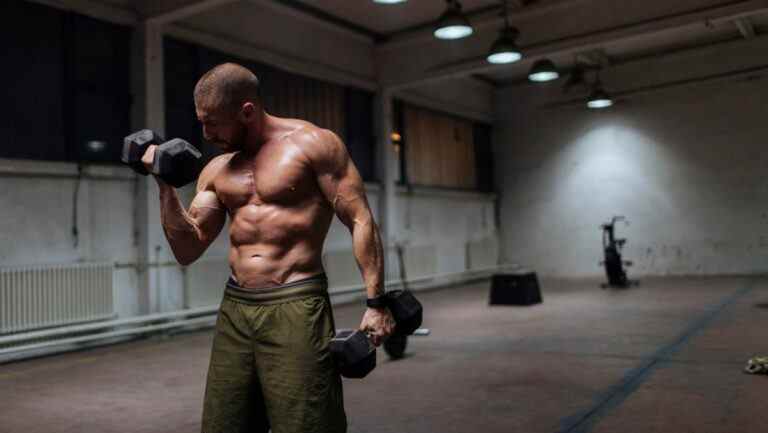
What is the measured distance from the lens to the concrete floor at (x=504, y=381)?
3.28 metres

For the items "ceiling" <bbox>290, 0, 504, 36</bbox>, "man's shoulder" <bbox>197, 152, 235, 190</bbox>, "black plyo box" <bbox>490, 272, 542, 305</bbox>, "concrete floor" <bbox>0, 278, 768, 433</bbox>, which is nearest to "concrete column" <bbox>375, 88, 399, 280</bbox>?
"ceiling" <bbox>290, 0, 504, 36</bbox>

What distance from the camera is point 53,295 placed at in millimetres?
5574

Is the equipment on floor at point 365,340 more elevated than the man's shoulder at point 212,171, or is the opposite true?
the man's shoulder at point 212,171

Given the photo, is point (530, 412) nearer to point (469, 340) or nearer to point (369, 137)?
point (469, 340)

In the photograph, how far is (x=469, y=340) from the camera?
5.65 m

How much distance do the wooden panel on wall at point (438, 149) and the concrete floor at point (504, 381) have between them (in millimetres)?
4219

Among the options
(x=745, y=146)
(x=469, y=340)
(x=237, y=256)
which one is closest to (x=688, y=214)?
(x=745, y=146)

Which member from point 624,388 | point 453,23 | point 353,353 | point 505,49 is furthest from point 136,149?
point 505,49

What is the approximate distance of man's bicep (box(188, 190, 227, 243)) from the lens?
197cm

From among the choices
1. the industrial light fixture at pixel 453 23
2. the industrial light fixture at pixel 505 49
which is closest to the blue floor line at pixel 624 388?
the industrial light fixture at pixel 505 49

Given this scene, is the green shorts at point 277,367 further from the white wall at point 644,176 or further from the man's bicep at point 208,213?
the white wall at point 644,176

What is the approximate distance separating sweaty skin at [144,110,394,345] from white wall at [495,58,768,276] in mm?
10367

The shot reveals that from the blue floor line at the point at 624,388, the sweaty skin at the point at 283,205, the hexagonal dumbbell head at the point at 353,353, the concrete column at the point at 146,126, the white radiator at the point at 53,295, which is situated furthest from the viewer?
the concrete column at the point at 146,126

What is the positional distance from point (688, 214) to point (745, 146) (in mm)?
1330
